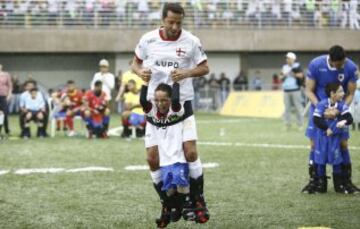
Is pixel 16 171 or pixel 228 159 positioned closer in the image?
pixel 16 171

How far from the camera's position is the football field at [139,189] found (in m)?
8.46

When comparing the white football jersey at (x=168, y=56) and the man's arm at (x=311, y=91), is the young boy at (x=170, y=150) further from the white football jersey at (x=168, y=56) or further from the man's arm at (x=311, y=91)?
the man's arm at (x=311, y=91)

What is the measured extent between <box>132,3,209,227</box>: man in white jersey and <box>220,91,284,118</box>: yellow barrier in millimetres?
23740

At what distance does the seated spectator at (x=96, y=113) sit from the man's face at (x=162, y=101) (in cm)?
1309

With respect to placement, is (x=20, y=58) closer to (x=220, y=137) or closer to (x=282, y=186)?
(x=220, y=137)

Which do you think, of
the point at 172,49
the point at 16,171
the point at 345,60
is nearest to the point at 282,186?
the point at 345,60

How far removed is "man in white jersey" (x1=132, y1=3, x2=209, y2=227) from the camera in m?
8.10

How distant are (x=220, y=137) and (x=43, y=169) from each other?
802 cm

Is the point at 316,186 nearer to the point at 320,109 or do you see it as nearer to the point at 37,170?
the point at 320,109

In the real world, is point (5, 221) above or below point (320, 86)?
below

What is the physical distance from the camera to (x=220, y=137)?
20812mm

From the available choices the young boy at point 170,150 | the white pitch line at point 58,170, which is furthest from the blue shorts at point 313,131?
the white pitch line at point 58,170

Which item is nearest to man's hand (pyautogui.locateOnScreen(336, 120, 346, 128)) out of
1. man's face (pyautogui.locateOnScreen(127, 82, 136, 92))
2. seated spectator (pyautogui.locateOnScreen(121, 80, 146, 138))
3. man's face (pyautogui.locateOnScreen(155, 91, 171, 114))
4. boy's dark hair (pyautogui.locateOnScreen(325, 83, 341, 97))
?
boy's dark hair (pyautogui.locateOnScreen(325, 83, 341, 97))

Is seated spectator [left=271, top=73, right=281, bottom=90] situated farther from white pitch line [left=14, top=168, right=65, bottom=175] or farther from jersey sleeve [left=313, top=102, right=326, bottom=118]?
jersey sleeve [left=313, top=102, right=326, bottom=118]
